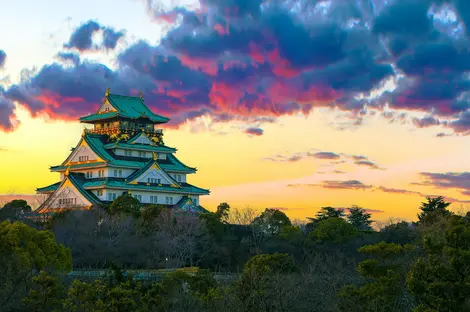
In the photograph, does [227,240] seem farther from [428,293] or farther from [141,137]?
[428,293]

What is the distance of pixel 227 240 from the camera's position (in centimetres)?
6538

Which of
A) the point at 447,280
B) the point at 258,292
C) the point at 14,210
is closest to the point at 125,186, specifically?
the point at 14,210

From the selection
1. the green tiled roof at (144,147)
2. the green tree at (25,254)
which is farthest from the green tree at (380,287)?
the green tiled roof at (144,147)

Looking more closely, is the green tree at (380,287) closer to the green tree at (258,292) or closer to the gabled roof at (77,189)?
Result: the green tree at (258,292)

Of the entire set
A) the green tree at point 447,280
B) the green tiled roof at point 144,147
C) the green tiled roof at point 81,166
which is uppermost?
the green tiled roof at point 144,147

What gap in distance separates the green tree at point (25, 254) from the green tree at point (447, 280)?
1821 centimetres

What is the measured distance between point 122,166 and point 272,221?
1625 centimetres

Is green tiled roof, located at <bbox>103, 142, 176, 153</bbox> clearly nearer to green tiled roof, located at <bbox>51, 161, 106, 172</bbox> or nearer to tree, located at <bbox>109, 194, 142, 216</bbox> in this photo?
green tiled roof, located at <bbox>51, 161, 106, 172</bbox>

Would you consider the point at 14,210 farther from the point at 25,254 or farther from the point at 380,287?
the point at 380,287

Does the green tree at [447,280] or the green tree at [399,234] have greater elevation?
the green tree at [399,234]

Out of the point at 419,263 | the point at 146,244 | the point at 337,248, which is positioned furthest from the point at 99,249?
the point at 419,263

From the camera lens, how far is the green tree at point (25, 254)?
128ft

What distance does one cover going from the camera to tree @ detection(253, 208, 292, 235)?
6962cm

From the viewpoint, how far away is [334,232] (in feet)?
212
